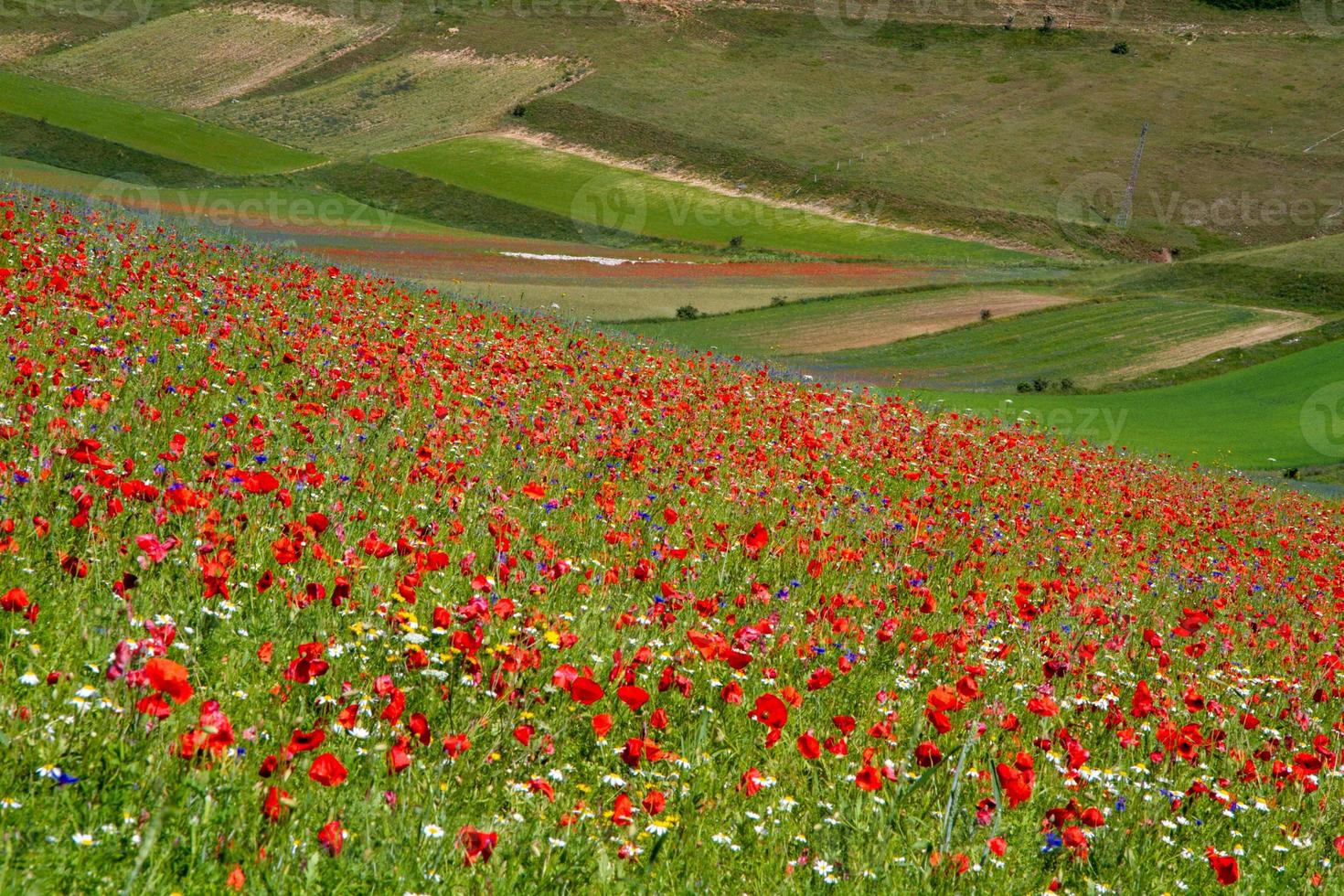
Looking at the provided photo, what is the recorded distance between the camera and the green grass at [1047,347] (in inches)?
1529

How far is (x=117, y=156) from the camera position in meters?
77.0

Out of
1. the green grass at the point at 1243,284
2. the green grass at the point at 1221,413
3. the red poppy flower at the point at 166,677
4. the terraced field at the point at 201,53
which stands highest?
the terraced field at the point at 201,53

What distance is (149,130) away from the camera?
8675 cm

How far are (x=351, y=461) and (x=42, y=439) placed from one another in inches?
70.5

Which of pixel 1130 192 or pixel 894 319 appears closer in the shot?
pixel 894 319

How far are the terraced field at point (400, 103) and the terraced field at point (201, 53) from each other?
7.16 metres

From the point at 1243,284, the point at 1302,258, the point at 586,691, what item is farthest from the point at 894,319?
the point at 586,691

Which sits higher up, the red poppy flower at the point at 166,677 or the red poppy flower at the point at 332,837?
the red poppy flower at the point at 166,677

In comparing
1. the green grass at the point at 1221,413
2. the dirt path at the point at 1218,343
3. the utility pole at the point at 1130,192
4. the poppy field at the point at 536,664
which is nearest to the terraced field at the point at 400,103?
the utility pole at the point at 1130,192

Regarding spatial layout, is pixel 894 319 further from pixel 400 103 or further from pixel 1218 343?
pixel 400 103

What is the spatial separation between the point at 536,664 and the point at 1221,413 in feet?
114

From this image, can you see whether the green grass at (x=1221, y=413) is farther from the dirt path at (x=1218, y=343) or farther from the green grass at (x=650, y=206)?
the green grass at (x=650, y=206)

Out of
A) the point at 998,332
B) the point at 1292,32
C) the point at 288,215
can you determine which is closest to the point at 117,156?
the point at 288,215

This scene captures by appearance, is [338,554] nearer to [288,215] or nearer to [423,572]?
[423,572]
